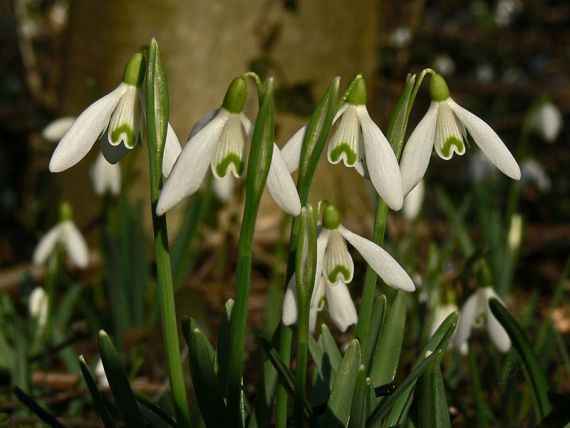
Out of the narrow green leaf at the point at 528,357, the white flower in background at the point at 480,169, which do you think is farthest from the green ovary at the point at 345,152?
the white flower in background at the point at 480,169

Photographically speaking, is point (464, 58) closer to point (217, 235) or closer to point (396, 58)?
point (396, 58)

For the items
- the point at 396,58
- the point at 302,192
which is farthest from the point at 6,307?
the point at 396,58

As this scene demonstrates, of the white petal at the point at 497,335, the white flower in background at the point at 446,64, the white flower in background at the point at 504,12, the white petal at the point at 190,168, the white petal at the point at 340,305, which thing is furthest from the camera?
the white flower in background at the point at 504,12

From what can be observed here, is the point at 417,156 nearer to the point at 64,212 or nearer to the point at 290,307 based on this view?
the point at 290,307

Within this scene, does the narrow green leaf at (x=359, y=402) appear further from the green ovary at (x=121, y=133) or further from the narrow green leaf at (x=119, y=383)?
the green ovary at (x=121, y=133)

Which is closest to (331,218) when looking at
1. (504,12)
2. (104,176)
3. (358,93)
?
(358,93)

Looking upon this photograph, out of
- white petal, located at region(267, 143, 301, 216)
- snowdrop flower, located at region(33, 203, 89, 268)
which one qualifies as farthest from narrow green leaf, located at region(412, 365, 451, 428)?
snowdrop flower, located at region(33, 203, 89, 268)

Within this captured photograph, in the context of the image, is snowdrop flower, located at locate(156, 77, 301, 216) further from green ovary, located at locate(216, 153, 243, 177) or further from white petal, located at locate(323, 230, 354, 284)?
white petal, located at locate(323, 230, 354, 284)
